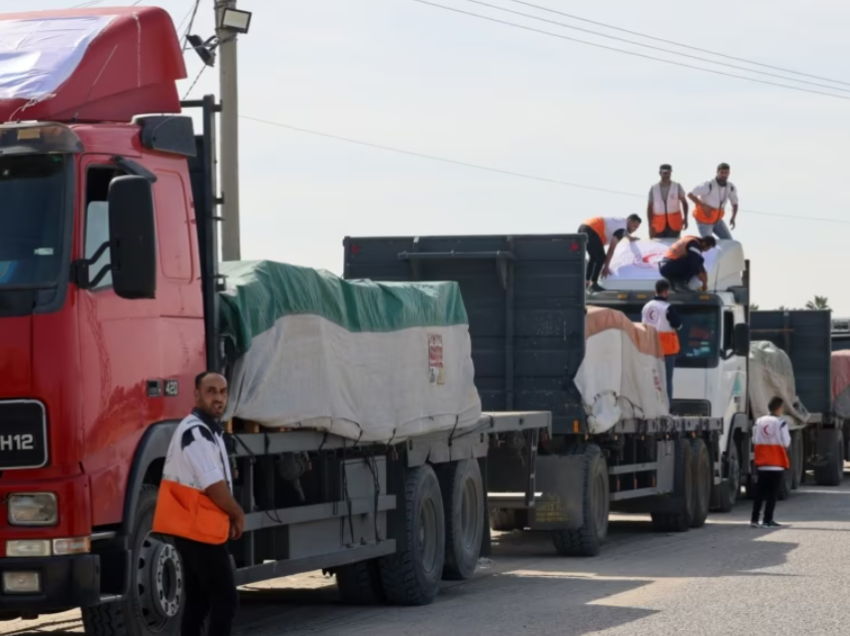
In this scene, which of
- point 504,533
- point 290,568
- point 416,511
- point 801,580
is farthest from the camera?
point 504,533

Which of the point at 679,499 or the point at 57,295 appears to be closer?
the point at 57,295

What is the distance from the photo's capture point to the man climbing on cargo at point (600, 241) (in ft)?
75.1

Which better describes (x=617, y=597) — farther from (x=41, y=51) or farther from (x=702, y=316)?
(x=702, y=316)

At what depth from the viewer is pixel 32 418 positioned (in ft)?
29.5

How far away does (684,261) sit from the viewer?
2306 centimetres

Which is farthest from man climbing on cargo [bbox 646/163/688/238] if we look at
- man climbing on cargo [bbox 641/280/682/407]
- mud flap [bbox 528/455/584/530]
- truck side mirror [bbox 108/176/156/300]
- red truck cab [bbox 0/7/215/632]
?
truck side mirror [bbox 108/176/156/300]

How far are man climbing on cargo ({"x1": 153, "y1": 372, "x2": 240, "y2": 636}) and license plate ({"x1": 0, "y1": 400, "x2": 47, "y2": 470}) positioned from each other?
71cm

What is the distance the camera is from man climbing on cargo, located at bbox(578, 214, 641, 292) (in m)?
22.9

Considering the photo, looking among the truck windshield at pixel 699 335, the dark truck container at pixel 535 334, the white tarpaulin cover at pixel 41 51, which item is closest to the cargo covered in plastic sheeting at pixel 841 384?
the truck windshield at pixel 699 335

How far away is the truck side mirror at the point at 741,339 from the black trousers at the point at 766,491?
8.22 ft

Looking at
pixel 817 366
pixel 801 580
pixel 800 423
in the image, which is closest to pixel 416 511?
pixel 801 580

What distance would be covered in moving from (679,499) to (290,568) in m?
10.9

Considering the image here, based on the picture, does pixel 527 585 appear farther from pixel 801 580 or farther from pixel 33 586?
pixel 33 586

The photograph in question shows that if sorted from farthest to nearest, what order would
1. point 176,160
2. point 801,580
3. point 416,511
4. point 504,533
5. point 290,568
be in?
point 504,533
point 801,580
point 416,511
point 290,568
point 176,160
